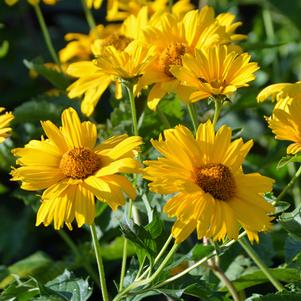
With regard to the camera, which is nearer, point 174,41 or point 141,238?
point 141,238

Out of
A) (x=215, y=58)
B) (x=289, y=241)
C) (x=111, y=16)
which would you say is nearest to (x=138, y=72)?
(x=215, y=58)

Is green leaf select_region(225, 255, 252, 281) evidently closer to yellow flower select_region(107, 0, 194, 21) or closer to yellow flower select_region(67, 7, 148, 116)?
yellow flower select_region(67, 7, 148, 116)

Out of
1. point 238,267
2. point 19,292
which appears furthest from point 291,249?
point 19,292

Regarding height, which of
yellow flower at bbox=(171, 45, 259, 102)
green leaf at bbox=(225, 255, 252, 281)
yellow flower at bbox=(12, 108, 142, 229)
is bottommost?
green leaf at bbox=(225, 255, 252, 281)

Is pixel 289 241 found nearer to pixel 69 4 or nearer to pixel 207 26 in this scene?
pixel 207 26

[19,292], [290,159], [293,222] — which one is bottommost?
[19,292]

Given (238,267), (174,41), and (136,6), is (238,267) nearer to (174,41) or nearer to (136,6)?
(174,41)

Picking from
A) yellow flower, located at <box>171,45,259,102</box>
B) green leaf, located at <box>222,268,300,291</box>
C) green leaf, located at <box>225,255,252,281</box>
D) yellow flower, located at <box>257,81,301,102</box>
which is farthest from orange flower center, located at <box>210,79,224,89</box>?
green leaf, located at <box>225,255,252,281</box>
